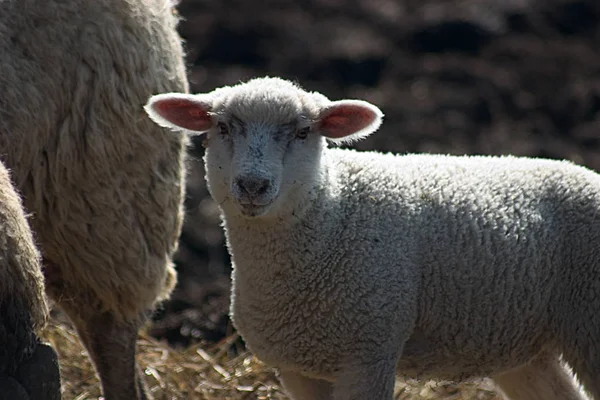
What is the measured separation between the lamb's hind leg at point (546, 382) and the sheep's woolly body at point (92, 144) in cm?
165

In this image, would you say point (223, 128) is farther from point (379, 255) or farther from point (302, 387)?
point (302, 387)

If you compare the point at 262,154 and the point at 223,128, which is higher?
the point at 223,128

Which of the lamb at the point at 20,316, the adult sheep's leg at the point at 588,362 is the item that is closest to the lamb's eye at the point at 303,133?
the lamb at the point at 20,316

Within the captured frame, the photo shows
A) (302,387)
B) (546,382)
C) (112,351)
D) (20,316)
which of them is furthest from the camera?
(112,351)

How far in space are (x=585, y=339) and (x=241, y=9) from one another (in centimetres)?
708

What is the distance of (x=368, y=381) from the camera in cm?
439

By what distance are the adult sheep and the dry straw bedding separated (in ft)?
1.73

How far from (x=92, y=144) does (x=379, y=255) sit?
1.45 metres

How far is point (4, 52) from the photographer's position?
5.04 m

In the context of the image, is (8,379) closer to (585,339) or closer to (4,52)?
(4,52)

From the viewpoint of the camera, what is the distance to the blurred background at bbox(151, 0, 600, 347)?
927cm

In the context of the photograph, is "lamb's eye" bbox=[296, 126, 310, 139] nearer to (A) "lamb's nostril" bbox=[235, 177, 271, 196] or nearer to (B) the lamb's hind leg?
(A) "lamb's nostril" bbox=[235, 177, 271, 196]

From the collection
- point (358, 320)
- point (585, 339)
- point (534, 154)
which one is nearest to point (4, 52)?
point (358, 320)

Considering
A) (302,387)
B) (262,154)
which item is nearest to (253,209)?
(262,154)
